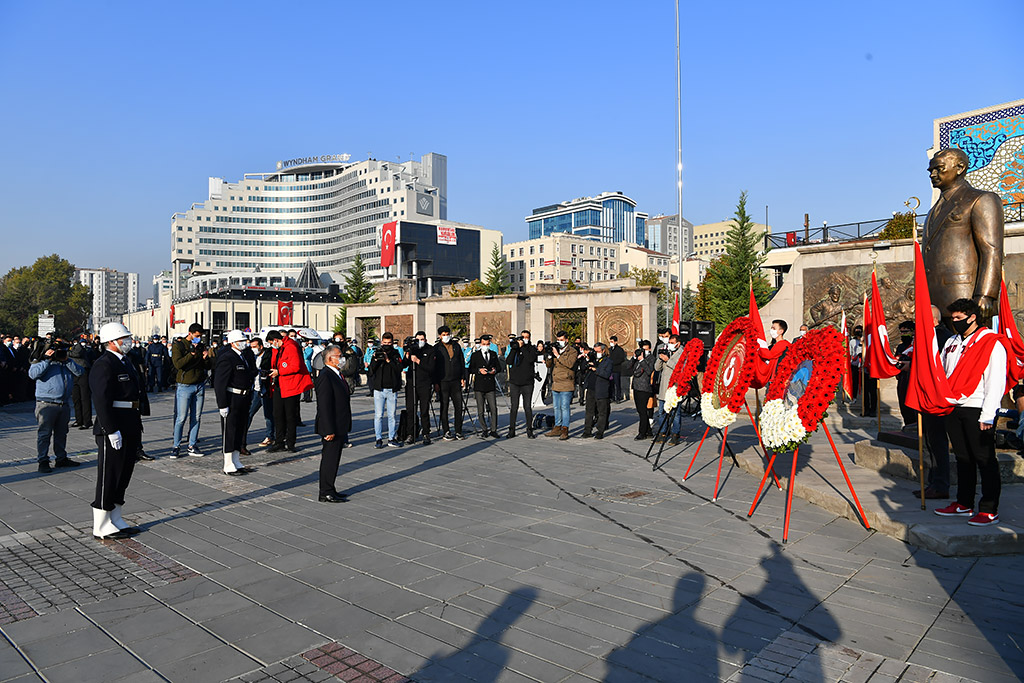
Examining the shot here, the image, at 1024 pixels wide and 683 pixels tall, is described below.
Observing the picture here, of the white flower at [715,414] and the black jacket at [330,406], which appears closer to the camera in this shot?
the black jacket at [330,406]

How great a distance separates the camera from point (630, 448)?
11969 mm

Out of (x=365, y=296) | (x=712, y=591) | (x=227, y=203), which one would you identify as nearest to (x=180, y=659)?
(x=712, y=591)

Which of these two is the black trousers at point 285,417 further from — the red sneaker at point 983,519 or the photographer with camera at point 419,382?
the red sneaker at point 983,519

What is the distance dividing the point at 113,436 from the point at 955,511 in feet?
26.3

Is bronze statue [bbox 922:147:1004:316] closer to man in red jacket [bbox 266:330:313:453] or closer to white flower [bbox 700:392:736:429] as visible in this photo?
white flower [bbox 700:392:736:429]

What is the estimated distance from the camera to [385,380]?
12195 millimetres

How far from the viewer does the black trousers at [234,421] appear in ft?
31.4

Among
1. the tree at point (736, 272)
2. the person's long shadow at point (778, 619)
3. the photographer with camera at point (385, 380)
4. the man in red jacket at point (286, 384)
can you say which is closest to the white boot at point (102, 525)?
the man in red jacket at point (286, 384)

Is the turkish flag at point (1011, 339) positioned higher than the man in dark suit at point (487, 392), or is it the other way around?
the turkish flag at point (1011, 339)

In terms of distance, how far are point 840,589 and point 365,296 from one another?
66090 millimetres

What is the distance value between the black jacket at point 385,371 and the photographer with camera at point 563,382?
2.97m

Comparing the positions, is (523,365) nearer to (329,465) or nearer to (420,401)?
(420,401)

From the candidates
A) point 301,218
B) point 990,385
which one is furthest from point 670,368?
point 301,218

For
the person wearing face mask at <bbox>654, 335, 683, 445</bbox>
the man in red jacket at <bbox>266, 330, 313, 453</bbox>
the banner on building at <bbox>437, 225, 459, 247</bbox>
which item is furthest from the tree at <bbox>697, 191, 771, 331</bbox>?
the banner on building at <bbox>437, 225, 459, 247</bbox>
